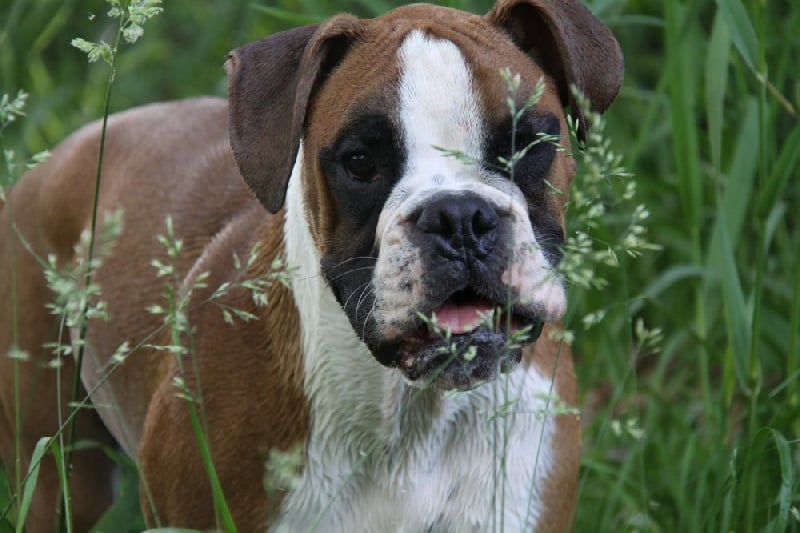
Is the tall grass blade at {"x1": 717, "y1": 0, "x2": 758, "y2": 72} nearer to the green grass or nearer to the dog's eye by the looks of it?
the green grass

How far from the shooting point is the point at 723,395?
3.95 meters

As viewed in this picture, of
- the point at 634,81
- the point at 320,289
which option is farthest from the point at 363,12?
the point at 320,289

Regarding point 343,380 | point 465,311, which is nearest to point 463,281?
point 465,311

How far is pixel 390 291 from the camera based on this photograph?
9.29 feet

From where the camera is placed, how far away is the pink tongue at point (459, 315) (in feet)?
9.26

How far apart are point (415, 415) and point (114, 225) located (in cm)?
83

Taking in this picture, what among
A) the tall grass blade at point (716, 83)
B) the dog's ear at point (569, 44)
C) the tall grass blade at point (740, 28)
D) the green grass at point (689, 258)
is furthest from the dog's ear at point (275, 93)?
the tall grass blade at point (716, 83)

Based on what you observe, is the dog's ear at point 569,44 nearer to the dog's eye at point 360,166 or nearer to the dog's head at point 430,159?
the dog's head at point 430,159

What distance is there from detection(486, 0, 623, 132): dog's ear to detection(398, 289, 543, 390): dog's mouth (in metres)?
0.56

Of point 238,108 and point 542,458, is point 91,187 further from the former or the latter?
point 542,458

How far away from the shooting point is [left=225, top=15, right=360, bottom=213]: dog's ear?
3.08 meters

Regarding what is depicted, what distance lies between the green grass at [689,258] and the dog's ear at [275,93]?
30.6 inches

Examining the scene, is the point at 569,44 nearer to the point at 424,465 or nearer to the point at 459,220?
the point at 459,220

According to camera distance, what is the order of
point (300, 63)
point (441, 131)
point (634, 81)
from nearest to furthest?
point (441, 131) → point (300, 63) → point (634, 81)
